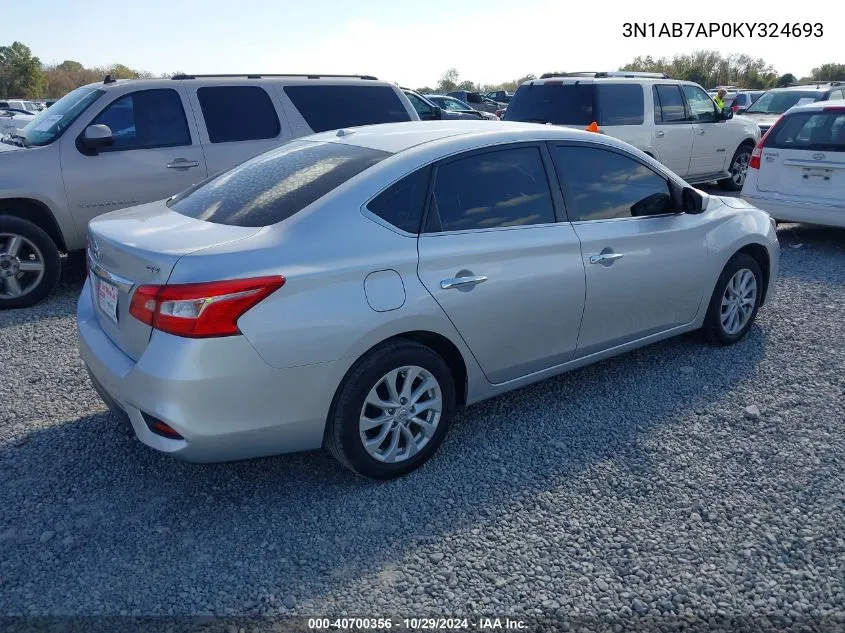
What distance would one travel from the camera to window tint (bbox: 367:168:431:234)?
138 inches

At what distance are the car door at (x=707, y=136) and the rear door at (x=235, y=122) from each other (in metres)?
6.61

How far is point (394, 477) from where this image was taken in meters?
3.61

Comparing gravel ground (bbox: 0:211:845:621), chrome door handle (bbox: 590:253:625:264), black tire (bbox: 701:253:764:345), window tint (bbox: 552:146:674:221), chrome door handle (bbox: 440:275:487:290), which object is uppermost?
window tint (bbox: 552:146:674:221)

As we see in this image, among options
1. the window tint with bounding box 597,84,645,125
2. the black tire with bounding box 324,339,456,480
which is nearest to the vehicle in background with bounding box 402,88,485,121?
the window tint with bounding box 597,84,645,125

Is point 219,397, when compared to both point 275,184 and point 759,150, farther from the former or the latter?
point 759,150

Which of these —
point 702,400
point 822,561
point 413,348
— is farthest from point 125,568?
point 702,400

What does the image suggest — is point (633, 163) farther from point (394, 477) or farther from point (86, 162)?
point (86, 162)

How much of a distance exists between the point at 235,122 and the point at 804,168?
6159 mm

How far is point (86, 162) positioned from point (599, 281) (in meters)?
4.79

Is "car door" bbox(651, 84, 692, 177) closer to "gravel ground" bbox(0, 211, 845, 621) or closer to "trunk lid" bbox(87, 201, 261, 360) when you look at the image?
"gravel ground" bbox(0, 211, 845, 621)

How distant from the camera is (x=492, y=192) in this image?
3898 millimetres

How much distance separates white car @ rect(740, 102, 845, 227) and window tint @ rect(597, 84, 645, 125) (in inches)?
75.8

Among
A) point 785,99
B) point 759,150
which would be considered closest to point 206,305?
point 759,150

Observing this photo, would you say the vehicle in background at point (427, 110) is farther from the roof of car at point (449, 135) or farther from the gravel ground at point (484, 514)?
the gravel ground at point (484, 514)
